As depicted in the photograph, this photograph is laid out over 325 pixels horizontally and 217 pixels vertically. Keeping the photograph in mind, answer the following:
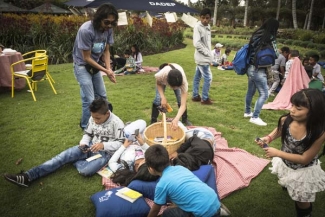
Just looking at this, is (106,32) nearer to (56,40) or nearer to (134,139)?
(134,139)

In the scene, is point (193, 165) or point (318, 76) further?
point (318, 76)

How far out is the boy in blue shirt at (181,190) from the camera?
2172mm

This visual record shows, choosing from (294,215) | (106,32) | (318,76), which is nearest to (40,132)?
(106,32)

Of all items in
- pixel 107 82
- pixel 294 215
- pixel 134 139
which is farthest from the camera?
pixel 107 82

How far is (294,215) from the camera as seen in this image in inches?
112

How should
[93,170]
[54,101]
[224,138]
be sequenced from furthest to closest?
[54,101] → [224,138] → [93,170]

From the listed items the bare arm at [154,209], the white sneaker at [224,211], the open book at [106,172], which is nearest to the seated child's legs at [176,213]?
the bare arm at [154,209]

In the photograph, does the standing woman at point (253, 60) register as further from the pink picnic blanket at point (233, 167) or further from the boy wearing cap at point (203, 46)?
the pink picnic blanket at point (233, 167)

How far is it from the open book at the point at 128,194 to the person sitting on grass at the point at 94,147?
733 millimetres

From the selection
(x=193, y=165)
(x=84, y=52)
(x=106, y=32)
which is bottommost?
(x=193, y=165)

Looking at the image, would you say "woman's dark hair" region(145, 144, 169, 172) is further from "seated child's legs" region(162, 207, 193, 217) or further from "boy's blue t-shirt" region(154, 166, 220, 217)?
"seated child's legs" region(162, 207, 193, 217)

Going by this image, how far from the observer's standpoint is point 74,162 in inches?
144

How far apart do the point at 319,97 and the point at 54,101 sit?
5.62 metres

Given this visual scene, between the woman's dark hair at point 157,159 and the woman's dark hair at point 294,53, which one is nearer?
the woman's dark hair at point 157,159
